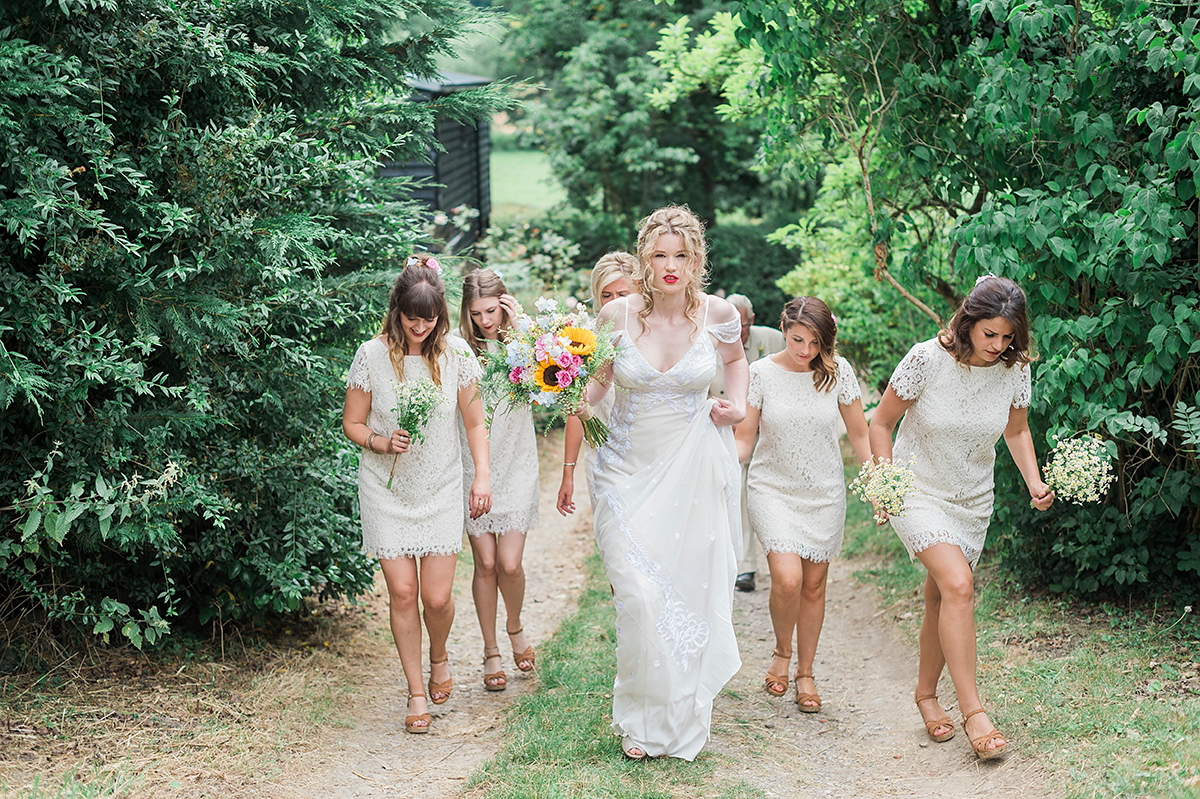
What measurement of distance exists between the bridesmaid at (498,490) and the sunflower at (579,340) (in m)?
1.16

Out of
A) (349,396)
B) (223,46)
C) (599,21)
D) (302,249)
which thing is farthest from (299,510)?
(599,21)

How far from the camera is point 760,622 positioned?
23.9 ft

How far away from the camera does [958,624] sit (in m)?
4.66

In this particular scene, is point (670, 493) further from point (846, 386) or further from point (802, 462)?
point (846, 386)

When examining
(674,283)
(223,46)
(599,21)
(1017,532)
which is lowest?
(1017,532)

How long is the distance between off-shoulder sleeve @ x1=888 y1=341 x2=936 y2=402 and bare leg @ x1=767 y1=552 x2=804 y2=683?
1049 millimetres

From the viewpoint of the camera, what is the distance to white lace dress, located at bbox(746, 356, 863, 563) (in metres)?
5.47

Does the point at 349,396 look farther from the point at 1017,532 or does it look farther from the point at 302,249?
the point at 1017,532

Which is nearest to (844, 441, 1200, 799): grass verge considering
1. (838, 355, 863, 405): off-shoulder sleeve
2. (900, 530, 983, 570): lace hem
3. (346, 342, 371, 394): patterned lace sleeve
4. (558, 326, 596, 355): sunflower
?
(900, 530, 983, 570): lace hem

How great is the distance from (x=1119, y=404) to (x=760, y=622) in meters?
2.79

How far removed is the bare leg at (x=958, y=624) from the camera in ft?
15.3

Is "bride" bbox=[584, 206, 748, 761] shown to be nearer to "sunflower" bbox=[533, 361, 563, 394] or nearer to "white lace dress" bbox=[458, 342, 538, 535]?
"sunflower" bbox=[533, 361, 563, 394]

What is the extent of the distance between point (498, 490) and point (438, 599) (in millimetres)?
766

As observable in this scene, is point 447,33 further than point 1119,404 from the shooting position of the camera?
Yes
